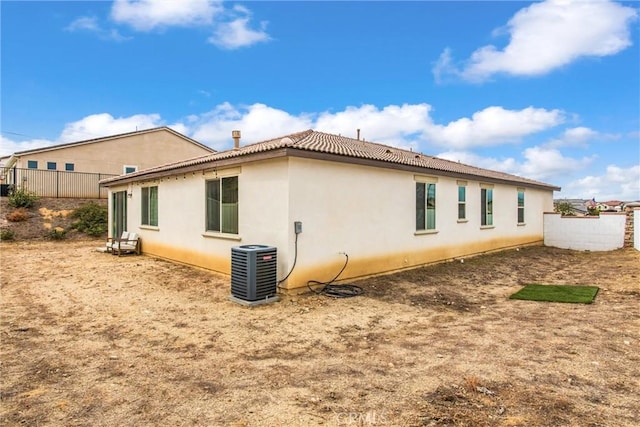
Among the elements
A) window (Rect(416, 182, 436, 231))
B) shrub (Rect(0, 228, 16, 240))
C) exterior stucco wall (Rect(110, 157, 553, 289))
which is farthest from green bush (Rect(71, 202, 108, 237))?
window (Rect(416, 182, 436, 231))

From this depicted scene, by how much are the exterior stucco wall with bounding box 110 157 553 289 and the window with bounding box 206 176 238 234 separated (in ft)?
0.81

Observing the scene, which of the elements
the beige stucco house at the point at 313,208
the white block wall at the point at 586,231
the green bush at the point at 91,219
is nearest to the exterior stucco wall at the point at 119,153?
the green bush at the point at 91,219

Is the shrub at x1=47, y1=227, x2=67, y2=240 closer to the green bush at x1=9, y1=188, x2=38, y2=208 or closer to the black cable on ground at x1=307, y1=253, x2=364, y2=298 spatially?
the green bush at x1=9, y1=188, x2=38, y2=208

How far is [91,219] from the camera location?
19828mm

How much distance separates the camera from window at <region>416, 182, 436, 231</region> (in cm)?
1073

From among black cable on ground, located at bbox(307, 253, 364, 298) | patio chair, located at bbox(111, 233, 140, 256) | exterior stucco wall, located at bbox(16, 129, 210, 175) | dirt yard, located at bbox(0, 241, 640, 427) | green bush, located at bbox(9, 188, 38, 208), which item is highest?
exterior stucco wall, located at bbox(16, 129, 210, 175)

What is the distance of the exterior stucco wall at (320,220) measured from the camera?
7.58m

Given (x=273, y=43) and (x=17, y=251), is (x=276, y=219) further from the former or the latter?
(x=17, y=251)

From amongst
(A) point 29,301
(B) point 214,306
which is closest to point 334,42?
(B) point 214,306

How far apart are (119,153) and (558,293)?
25.8 metres

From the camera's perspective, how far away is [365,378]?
3.83 m

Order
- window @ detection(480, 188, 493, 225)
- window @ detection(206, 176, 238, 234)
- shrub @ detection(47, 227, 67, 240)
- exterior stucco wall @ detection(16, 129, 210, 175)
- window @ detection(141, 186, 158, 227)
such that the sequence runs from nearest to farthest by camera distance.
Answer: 1. window @ detection(206, 176, 238, 234)
2. window @ detection(141, 186, 158, 227)
3. window @ detection(480, 188, 493, 225)
4. shrub @ detection(47, 227, 67, 240)
5. exterior stucco wall @ detection(16, 129, 210, 175)

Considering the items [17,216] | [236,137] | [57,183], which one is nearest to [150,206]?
[236,137]

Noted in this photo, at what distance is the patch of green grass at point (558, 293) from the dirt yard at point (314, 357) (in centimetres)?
31
